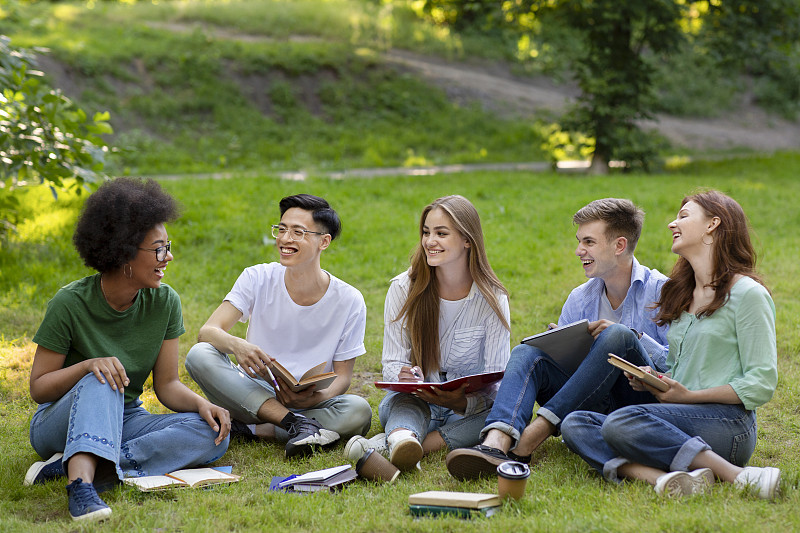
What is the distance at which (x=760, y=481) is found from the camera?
3377mm

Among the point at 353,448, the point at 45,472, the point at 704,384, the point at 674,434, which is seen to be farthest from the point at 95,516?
the point at 704,384

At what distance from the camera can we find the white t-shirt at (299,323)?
461 centimetres

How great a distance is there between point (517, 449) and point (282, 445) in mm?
1351

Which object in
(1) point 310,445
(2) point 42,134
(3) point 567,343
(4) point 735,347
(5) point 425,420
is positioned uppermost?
(2) point 42,134

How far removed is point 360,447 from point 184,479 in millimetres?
896

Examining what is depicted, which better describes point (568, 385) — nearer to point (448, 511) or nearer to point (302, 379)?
point (448, 511)

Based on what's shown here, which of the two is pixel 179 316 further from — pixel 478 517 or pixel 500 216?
pixel 500 216

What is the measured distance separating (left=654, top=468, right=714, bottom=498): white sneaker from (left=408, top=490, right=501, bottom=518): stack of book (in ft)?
2.31

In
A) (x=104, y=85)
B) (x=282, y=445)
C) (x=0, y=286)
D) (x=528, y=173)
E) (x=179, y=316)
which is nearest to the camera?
(x=179, y=316)

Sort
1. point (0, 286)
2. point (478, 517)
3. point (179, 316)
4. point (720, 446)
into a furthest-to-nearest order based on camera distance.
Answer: point (0, 286) < point (179, 316) < point (720, 446) < point (478, 517)

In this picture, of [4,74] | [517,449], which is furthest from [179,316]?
[4,74]

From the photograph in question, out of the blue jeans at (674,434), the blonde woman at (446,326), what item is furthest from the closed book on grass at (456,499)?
the blonde woman at (446,326)

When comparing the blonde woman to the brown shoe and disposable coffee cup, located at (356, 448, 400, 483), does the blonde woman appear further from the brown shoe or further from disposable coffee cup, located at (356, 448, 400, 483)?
the brown shoe

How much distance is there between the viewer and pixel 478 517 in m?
3.26
